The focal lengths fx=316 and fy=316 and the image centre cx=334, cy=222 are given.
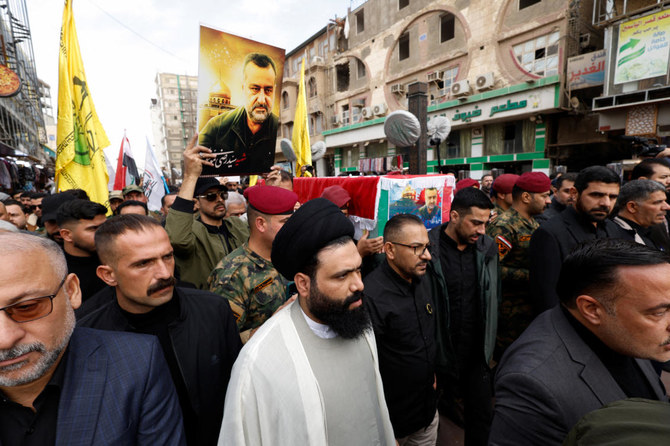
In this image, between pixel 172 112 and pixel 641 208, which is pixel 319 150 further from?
pixel 172 112

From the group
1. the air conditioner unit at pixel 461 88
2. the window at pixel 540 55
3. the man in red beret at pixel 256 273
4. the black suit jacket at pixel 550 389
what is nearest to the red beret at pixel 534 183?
the black suit jacket at pixel 550 389

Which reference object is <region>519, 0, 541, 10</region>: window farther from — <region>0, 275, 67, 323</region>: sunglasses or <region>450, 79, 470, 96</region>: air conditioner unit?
<region>0, 275, 67, 323</region>: sunglasses

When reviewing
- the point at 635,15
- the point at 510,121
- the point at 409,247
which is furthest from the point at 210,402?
the point at 510,121

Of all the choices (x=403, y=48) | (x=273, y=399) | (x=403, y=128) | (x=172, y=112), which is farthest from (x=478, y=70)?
(x=172, y=112)

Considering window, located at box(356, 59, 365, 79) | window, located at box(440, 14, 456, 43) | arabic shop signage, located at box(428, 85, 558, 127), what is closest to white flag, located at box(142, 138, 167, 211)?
arabic shop signage, located at box(428, 85, 558, 127)

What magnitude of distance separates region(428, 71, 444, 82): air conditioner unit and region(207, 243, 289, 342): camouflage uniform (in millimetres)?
20895

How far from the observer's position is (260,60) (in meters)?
2.79

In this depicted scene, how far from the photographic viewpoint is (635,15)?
499 inches

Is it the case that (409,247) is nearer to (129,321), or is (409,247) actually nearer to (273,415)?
(273,415)

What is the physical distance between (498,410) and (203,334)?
4.73 ft

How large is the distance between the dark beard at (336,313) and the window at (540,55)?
62.1ft

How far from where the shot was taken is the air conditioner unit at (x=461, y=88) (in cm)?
1792

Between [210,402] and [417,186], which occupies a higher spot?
[417,186]

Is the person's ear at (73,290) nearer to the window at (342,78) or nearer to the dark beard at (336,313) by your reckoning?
the dark beard at (336,313)
